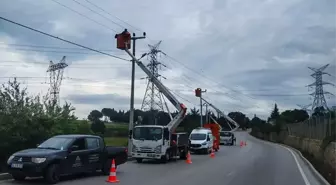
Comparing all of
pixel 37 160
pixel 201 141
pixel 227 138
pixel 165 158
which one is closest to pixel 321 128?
pixel 201 141

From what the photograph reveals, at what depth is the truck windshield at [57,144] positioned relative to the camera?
1606 centimetres

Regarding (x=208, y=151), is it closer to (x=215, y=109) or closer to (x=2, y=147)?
(x=2, y=147)

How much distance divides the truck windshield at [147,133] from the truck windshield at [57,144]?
10.8 m

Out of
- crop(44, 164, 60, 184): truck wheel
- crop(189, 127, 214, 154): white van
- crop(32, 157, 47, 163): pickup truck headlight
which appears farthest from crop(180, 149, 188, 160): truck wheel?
crop(32, 157, 47, 163): pickup truck headlight

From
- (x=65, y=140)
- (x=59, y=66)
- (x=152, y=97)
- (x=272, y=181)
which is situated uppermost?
A: (x=59, y=66)

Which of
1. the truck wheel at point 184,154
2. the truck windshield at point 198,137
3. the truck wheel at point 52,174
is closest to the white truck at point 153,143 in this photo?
the truck wheel at point 184,154

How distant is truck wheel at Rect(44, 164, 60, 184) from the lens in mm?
14609

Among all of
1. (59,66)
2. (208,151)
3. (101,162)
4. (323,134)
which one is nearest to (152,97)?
(208,151)

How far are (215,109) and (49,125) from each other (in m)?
75.4

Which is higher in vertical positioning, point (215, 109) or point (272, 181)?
point (215, 109)

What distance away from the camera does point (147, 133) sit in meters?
27.4

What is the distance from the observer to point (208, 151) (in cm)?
4088

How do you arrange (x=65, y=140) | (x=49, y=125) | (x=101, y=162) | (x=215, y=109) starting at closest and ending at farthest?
(x=65, y=140) → (x=101, y=162) → (x=49, y=125) → (x=215, y=109)

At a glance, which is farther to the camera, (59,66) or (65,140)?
(59,66)
